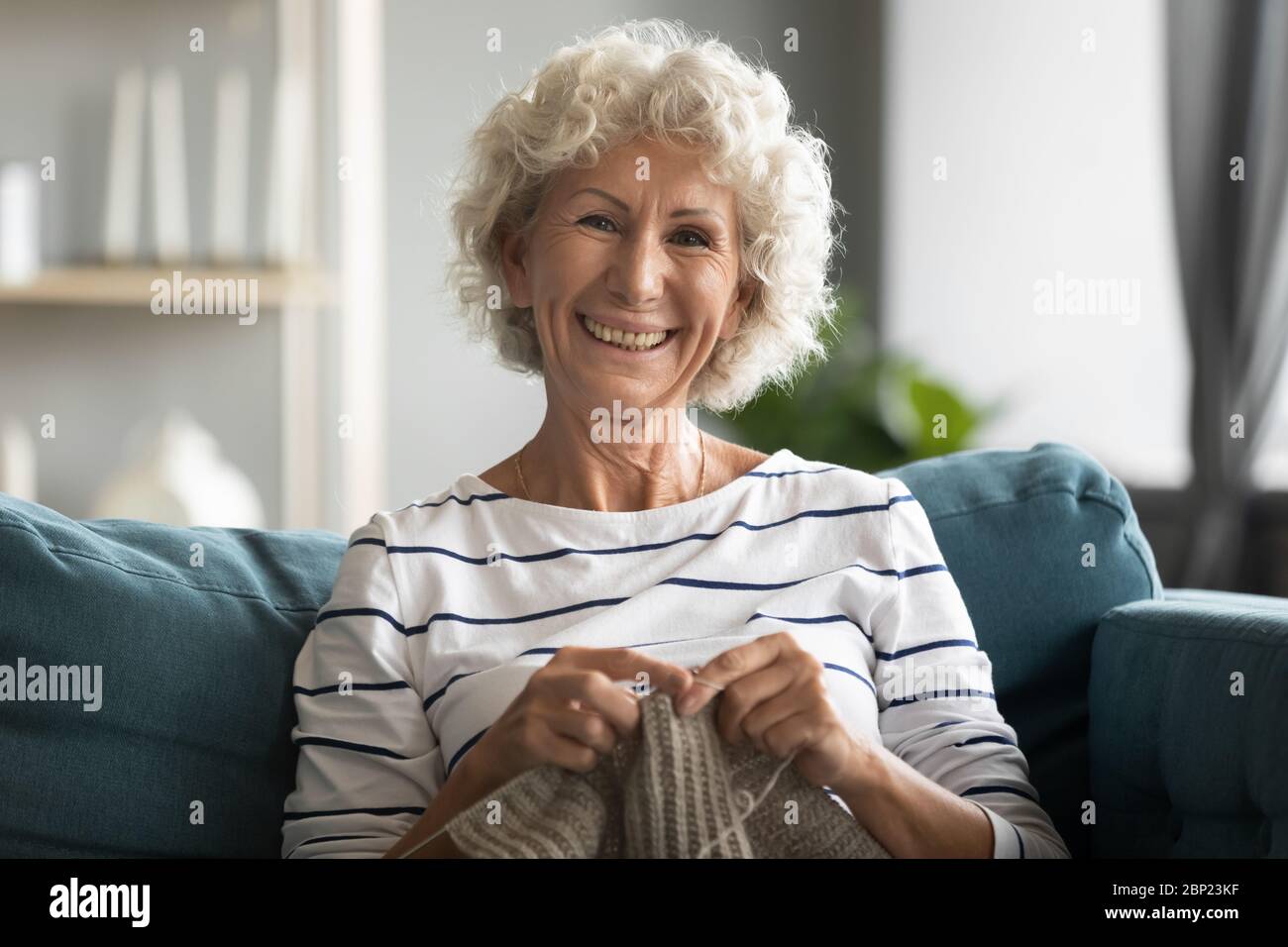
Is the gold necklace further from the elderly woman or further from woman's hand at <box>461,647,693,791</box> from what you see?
woman's hand at <box>461,647,693,791</box>

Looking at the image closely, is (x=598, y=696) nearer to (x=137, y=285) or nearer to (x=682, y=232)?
(x=682, y=232)

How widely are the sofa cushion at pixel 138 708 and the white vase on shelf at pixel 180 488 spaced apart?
1.43 metres

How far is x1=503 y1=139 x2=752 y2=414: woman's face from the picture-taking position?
1520mm

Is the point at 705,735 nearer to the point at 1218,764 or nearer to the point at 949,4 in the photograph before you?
the point at 1218,764

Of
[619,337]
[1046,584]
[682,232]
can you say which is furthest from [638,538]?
[1046,584]

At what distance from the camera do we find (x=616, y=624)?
1.39m

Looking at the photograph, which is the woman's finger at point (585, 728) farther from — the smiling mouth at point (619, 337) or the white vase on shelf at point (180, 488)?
the white vase on shelf at point (180, 488)

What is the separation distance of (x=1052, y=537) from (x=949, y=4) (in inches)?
118

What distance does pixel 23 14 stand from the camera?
9.62ft

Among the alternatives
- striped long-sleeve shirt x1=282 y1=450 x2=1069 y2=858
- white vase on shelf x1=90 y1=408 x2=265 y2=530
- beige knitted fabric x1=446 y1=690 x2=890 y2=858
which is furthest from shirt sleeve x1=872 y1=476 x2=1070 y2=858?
white vase on shelf x1=90 y1=408 x2=265 y2=530

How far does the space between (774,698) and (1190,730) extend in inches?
20.7

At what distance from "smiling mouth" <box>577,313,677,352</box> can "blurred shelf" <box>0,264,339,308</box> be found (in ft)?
5.25

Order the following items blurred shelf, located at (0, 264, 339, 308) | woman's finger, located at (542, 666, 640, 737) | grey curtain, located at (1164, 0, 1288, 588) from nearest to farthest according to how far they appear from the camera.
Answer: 1. woman's finger, located at (542, 666, 640, 737)
2. blurred shelf, located at (0, 264, 339, 308)
3. grey curtain, located at (1164, 0, 1288, 588)
